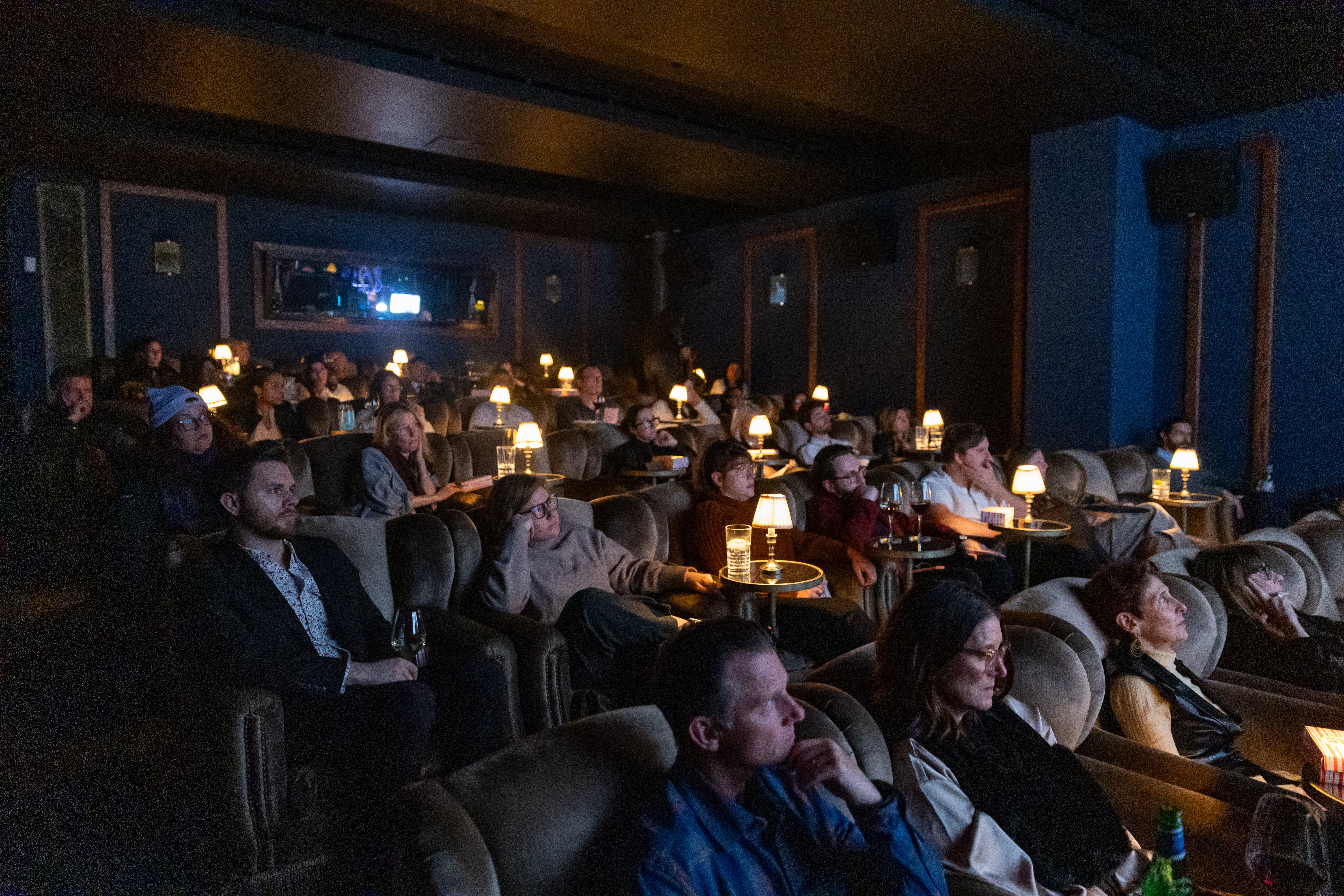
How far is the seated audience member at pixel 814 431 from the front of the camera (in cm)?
661

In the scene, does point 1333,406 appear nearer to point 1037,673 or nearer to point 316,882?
point 1037,673

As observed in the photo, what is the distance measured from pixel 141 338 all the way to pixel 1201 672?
9432 millimetres

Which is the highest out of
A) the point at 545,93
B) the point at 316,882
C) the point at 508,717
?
the point at 545,93

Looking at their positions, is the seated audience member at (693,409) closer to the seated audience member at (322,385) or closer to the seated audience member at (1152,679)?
the seated audience member at (322,385)

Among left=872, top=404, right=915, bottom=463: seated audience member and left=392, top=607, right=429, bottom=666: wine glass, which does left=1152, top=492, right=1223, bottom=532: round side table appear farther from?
left=392, top=607, right=429, bottom=666: wine glass

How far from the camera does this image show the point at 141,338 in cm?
867

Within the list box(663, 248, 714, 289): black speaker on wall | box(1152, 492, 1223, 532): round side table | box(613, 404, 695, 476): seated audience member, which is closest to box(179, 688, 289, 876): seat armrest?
box(613, 404, 695, 476): seated audience member

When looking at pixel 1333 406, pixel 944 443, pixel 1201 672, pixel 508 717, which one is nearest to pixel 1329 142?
pixel 1333 406

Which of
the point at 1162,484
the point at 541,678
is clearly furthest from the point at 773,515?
the point at 1162,484

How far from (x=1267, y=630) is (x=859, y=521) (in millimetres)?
1505

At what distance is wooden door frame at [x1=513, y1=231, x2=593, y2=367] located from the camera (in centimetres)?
1177

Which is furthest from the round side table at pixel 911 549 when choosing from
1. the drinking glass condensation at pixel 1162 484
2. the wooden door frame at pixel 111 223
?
the wooden door frame at pixel 111 223

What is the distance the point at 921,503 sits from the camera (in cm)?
360

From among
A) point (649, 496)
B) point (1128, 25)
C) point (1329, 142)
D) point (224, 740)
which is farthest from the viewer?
point (1329, 142)
